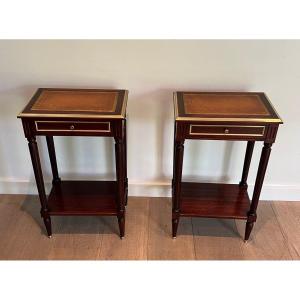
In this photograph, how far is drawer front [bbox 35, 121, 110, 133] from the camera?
4.81 ft

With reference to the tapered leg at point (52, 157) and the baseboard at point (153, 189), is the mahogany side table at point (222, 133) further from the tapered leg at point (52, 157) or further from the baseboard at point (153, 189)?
the tapered leg at point (52, 157)

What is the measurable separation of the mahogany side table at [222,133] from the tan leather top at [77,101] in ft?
1.10

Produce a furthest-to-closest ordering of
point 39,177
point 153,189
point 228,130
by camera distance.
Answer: point 153,189 < point 39,177 < point 228,130

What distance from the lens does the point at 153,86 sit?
177 cm

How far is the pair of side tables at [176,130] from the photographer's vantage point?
4.75ft

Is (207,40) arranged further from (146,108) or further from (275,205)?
(275,205)

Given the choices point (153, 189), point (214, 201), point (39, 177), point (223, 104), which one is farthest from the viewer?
point (153, 189)

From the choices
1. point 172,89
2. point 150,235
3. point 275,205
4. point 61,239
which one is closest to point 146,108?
point 172,89

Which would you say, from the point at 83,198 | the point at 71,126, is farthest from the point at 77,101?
the point at 83,198

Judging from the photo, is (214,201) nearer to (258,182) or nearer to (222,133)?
(258,182)

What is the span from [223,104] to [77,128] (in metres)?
0.70

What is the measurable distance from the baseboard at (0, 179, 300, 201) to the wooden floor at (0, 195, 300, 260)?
0.19 feet

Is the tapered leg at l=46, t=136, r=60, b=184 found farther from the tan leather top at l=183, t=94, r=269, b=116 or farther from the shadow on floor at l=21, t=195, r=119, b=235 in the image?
the tan leather top at l=183, t=94, r=269, b=116
